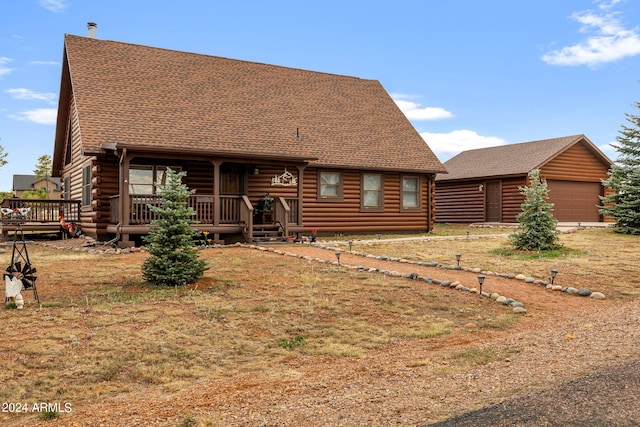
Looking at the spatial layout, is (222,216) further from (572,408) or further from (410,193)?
(572,408)

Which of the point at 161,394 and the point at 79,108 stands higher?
the point at 79,108

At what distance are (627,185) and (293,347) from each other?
826 inches

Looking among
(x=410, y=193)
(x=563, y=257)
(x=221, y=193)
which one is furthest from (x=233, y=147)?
(x=563, y=257)

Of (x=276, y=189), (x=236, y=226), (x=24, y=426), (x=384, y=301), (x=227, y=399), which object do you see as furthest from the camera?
(x=276, y=189)

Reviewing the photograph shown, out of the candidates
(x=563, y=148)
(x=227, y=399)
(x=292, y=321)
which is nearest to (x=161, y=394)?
(x=227, y=399)

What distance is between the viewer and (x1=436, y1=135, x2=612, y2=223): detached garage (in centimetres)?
2909

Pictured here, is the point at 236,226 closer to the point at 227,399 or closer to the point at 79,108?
the point at 79,108

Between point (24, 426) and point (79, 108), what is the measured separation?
1552 cm

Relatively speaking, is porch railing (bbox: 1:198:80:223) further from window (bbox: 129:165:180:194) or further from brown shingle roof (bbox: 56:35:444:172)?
brown shingle roof (bbox: 56:35:444:172)

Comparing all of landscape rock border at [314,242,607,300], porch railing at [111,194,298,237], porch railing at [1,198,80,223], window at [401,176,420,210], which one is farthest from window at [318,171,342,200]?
porch railing at [1,198,80,223]

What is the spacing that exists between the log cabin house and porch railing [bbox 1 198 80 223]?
0.66m

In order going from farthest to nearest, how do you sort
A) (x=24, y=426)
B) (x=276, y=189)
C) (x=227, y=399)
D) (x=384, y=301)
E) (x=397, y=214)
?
(x=397, y=214), (x=276, y=189), (x=384, y=301), (x=227, y=399), (x=24, y=426)

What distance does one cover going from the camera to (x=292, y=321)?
772 centimetres

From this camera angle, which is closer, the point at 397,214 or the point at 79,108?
the point at 79,108
